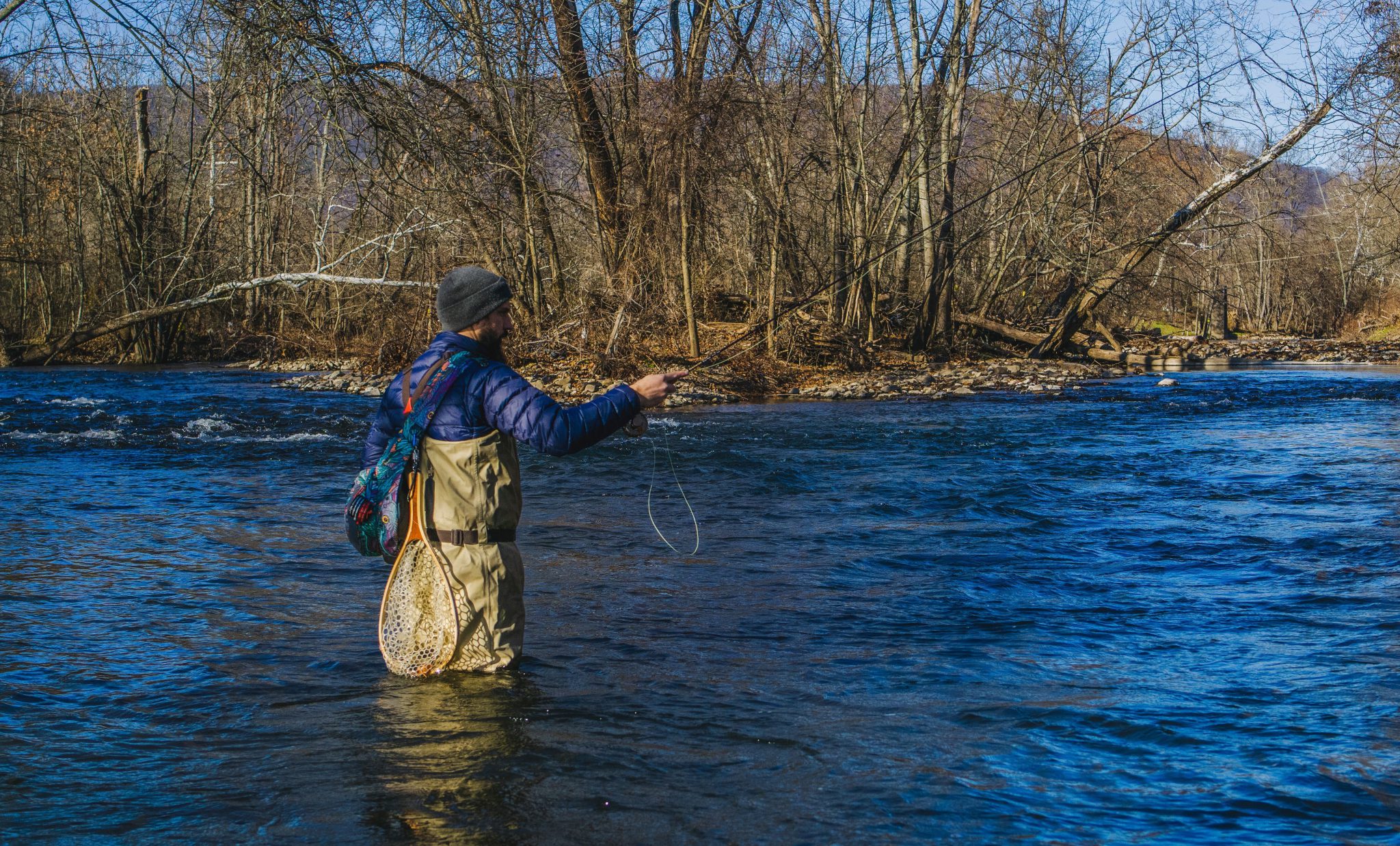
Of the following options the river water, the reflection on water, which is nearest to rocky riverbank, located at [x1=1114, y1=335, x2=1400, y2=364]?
the river water

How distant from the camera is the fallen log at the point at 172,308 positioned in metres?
17.8

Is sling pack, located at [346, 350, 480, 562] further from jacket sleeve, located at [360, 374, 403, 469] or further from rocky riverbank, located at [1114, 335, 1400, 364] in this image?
rocky riverbank, located at [1114, 335, 1400, 364]

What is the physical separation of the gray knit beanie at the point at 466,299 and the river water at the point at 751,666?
4.63ft

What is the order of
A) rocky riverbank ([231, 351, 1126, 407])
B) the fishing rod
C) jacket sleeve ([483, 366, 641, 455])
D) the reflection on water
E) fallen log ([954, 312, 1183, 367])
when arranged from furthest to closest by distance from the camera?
fallen log ([954, 312, 1183, 367]) → rocky riverbank ([231, 351, 1126, 407]) → the fishing rod → jacket sleeve ([483, 366, 641, 455]) → the reflection on water

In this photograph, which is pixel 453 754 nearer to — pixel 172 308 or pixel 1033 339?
pixel 172 308

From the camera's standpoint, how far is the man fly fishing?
3.86 metres

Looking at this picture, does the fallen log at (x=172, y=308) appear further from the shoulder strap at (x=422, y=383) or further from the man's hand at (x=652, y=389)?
the man's hand at (x=652, y=389)

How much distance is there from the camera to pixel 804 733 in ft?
13.1

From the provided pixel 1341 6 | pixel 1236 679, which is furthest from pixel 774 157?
pixel 1236 679

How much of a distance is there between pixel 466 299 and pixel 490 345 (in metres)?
0.19

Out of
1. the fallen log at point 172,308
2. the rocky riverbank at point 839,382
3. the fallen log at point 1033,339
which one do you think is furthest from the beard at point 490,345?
the fallen log at point 1033,339

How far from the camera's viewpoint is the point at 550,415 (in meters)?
3.79

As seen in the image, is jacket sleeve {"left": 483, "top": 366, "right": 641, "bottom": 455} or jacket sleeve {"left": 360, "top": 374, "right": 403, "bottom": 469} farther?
jacket sleeve {"left": 360, "top": 374, "right": 403, "bottom": 469}

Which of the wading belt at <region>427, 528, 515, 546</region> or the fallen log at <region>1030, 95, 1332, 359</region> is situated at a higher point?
the fallen log at <region>1030, 95, 1332, 359</region>
